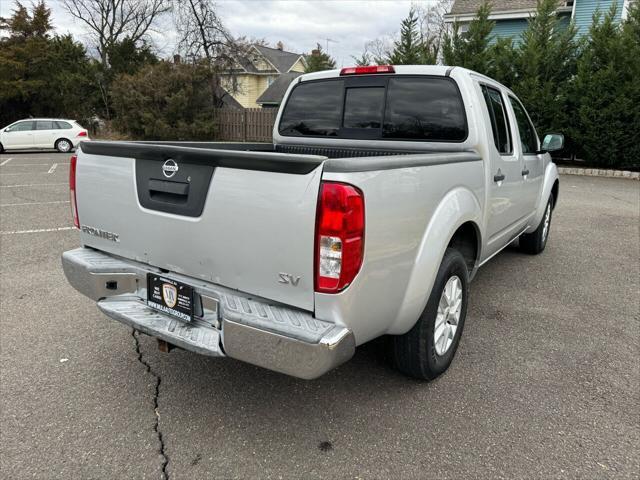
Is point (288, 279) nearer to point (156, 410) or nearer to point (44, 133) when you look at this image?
point (156, 410)

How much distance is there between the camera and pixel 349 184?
2010mm

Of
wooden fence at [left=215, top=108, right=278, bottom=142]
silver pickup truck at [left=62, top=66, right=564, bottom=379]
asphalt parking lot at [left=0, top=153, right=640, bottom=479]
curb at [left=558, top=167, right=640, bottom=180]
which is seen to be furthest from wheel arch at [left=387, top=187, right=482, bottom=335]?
wooden fence at [left=215, top=108, right=278, bottom=142]

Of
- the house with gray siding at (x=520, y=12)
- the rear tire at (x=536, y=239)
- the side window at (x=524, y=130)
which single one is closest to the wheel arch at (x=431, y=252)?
the side window at (x=524, y=130)

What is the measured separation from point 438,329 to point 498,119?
6.46 ft

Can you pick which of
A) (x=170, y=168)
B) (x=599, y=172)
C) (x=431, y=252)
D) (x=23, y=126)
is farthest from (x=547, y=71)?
(x=23, y=126)

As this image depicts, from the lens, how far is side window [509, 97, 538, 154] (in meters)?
4.64

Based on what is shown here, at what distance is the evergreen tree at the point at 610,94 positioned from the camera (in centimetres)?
1281

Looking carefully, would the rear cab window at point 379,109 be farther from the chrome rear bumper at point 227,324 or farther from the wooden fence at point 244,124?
the wooden fence at point 244,124

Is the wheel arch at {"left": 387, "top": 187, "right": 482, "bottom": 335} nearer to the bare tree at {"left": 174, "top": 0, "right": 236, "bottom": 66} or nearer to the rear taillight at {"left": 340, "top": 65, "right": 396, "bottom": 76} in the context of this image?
the rear taillight at {"left": 340, "top": 65, "right": 396, "bottom": 76}

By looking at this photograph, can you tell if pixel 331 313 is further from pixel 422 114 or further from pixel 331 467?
pixel 422 114

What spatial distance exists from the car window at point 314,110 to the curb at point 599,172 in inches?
498

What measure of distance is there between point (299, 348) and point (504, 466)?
119 centimetres

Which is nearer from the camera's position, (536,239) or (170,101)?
(536,239)

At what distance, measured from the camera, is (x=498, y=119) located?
395 cm
